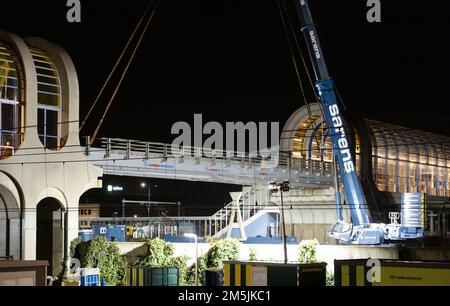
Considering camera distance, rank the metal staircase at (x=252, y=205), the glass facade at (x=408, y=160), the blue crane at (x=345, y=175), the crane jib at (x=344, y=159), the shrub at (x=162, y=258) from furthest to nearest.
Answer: the glass facade at (x=408, y=160)
the metal staircase at (x=252, y=205)
the crane jib at (x=344, y=159)
the blue crane at (x=345, y=175)
the shrub at (x=162, y=258)

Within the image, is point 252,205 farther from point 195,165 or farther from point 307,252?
point 307,252

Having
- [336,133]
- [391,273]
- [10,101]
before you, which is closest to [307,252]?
[391,273]

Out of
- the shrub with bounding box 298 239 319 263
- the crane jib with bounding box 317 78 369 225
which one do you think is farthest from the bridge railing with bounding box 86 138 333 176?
the shrub with bounding box 298 239 319 263

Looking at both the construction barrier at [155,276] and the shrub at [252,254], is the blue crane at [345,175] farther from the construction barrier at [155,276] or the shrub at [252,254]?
the construction barrier at [155,276]

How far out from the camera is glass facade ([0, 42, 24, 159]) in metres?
38.7

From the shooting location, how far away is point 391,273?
24.2m

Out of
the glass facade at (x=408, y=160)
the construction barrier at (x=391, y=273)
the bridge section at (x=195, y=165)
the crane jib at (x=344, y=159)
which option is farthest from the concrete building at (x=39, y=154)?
the glass facade at (x=408, y=160)

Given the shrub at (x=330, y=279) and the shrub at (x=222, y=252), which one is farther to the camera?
the shrub at (x=222, y=252)

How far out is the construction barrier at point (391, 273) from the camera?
911 inches

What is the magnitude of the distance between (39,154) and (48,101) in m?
3.64

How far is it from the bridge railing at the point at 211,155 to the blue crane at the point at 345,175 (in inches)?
303
